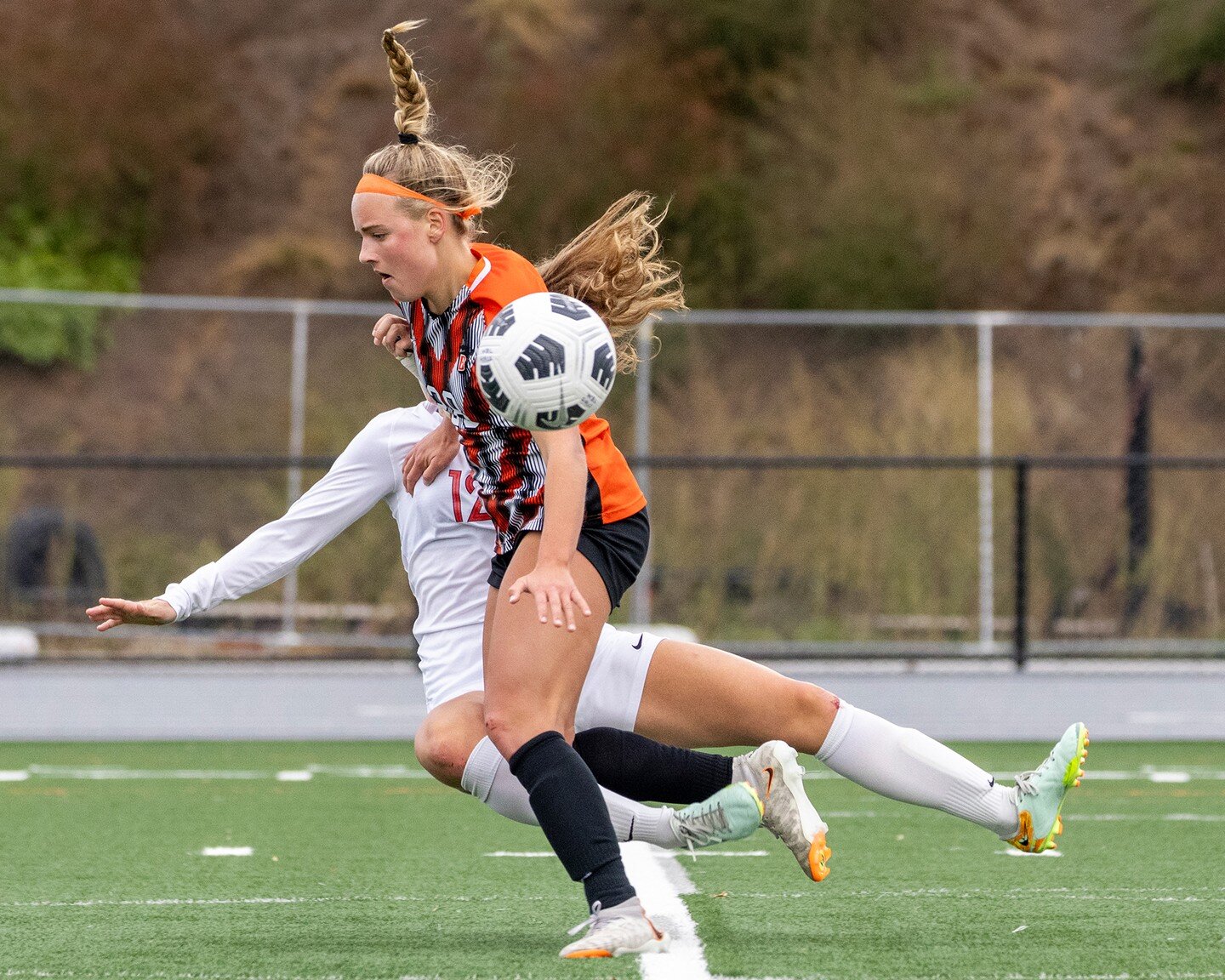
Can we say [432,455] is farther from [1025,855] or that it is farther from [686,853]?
[1025,855]

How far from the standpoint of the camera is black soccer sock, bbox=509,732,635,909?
10.5 feet

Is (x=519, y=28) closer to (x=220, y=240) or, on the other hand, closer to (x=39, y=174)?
(x=220, y=240)

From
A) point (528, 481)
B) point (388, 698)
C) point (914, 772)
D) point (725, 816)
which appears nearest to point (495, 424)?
point (528, 481)

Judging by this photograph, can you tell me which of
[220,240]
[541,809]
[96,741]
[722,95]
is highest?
[722,95]

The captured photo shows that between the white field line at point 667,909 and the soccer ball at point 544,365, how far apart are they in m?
0.97

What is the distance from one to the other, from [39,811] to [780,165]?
16.1m

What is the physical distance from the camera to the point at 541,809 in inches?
127

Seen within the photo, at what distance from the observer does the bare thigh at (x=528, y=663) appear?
3283 mm

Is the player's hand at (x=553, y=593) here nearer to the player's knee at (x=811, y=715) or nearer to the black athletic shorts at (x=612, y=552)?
the black athletic shorts at (x=612, y=552)

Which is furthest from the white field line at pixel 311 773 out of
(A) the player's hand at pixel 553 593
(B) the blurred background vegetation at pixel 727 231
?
(B) the blurred background vegetation at pixel 727 231

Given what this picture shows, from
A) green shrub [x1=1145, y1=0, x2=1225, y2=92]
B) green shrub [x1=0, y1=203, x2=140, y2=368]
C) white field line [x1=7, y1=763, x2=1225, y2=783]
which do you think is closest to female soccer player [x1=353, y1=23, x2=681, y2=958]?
white field line [x1=7, y1=763, x2=1225, y2=783]

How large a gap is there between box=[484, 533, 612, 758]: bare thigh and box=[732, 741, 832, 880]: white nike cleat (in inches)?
17.4

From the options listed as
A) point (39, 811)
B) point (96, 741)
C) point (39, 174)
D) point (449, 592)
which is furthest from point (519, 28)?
point (449, 592)

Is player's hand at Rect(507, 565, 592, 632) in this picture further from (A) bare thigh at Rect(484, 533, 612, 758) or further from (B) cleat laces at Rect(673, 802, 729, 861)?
(B) cleat laces at Rect(673, 802, 729, 861)
